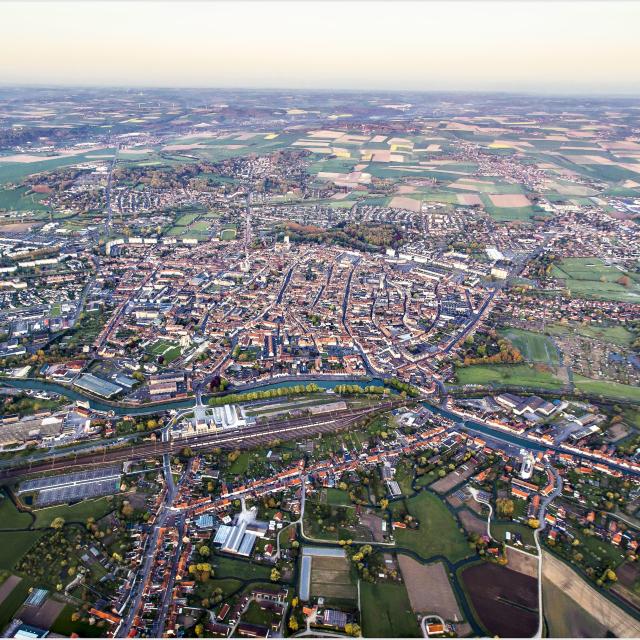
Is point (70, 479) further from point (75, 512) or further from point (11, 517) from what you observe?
point (11, 517)

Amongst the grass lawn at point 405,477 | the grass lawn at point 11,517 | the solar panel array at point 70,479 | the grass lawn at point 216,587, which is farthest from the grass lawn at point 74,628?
the grass lawn at point 405,477

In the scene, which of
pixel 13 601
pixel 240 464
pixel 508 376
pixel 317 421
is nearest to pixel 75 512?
pixel 13 601

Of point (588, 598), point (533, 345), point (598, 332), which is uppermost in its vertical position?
point (598, 332)

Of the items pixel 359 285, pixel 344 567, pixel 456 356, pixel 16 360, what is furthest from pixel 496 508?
pixel 16 360

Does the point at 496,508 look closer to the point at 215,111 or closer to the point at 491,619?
the point at 491,619

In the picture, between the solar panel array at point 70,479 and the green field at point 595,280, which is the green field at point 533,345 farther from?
the solar panel array at point 70,479

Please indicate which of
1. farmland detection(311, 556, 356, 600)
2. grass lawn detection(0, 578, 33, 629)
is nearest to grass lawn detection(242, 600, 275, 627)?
farmland detection(311, 556, 356, 600)

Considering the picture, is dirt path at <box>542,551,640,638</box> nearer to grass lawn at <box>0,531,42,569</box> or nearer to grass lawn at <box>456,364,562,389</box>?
grass lawn at <box>456,364,562,389</box>
